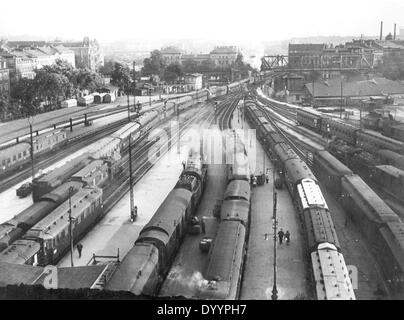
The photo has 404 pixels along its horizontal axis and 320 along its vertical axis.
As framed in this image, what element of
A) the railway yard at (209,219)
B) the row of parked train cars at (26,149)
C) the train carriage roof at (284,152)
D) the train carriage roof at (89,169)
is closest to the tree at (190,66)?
the railway yard at (209,219)

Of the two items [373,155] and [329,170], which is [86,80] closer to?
[373,155]

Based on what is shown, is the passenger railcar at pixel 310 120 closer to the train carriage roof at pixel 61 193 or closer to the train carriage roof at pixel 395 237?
the train carriage roof at pixel 61 193

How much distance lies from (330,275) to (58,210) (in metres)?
7.29

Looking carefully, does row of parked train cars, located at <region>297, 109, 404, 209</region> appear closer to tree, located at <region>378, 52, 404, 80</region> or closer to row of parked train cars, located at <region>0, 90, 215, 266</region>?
row of parked train cars, located at <region>0, 90, 215, 266</region>

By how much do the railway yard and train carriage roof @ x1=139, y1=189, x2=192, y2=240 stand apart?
0.04 meters

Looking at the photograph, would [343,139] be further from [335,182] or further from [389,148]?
[335,182]

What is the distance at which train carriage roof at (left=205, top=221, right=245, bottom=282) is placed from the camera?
9.12 metres

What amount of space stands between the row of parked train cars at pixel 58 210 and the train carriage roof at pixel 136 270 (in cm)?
246

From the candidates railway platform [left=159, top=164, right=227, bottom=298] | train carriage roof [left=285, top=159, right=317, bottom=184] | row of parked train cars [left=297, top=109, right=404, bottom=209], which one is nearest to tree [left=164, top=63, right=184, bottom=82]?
row of parked train cars [left=297, top=109, right=404, bottom=209]

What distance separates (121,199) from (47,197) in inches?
129

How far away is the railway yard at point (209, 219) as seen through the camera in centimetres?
959
